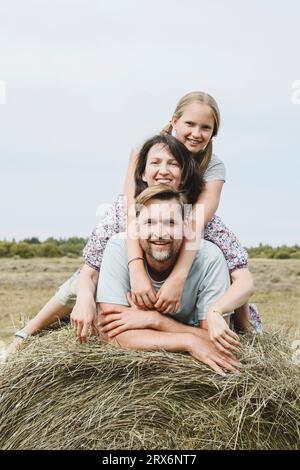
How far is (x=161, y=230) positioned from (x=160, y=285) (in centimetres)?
32

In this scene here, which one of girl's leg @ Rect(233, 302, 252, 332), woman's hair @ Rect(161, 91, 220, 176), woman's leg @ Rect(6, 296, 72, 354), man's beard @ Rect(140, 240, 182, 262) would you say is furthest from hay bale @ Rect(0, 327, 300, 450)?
woman's hair @ Rect(161, 91, 220, 176)

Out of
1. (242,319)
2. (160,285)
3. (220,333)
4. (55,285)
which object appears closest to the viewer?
(220,333)

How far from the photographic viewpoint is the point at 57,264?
14.4 meters

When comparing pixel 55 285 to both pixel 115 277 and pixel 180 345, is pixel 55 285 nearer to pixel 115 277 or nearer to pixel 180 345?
pixel 115 277

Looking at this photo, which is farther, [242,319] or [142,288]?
[242,319]

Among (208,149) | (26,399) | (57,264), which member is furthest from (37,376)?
(57,264)

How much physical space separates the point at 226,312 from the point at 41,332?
138 cm

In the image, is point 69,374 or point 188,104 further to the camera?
point 188,104

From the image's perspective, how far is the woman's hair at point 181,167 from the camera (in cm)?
430

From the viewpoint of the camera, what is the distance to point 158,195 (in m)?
4.10

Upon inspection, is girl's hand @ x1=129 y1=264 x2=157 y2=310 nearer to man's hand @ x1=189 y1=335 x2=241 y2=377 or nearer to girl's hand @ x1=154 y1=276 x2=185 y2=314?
girl's hand @ x1=154 y1=276 x2=185 y2=314

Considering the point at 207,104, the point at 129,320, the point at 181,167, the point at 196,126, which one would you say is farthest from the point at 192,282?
the point at 207,104

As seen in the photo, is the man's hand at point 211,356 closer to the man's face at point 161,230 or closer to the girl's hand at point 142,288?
the girl's hand at point 142,288

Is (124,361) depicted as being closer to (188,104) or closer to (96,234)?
(96,234)
